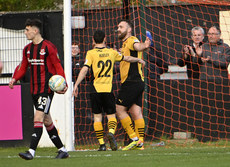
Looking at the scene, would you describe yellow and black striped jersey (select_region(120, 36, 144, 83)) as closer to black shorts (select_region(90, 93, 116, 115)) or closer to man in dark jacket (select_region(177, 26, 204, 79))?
black shorts (select_region(90, 93, 116, 115))

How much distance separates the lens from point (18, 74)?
8.21 m

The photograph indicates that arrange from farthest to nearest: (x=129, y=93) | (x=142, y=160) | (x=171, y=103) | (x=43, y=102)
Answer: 1. (x=171, y=103)
2. (x=129, y=93)
3. (x=43, y=102)
4. (x=142, y=160)

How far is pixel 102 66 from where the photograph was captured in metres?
9.48

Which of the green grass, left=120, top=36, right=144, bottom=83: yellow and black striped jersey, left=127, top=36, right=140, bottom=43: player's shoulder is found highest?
left=127, top=36, right=140, bottom=43: player's shoulder

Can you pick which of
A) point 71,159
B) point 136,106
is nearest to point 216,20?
point 136,106

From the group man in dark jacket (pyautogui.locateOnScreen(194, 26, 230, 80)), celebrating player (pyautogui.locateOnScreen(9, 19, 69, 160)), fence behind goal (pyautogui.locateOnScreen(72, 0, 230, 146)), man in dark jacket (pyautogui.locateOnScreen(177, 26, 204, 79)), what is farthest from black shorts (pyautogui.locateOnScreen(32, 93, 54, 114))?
man in dark jacket (pyautogui.locateOnScreen(194, 26, 230, 80))

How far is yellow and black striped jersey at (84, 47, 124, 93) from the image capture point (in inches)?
372

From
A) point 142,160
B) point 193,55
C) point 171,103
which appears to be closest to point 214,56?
point 193,55

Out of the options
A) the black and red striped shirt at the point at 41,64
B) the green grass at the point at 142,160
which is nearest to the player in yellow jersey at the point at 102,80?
the green grass at the point at 142,160

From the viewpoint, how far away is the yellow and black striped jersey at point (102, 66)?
9.45 meters

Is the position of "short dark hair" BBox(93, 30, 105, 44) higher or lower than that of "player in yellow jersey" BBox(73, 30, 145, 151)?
higher

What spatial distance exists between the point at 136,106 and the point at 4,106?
122 inches

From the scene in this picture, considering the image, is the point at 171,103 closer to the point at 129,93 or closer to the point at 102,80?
the point at 129,93

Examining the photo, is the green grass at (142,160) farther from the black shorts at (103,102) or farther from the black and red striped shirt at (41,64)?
the black shorts at (103,102)
